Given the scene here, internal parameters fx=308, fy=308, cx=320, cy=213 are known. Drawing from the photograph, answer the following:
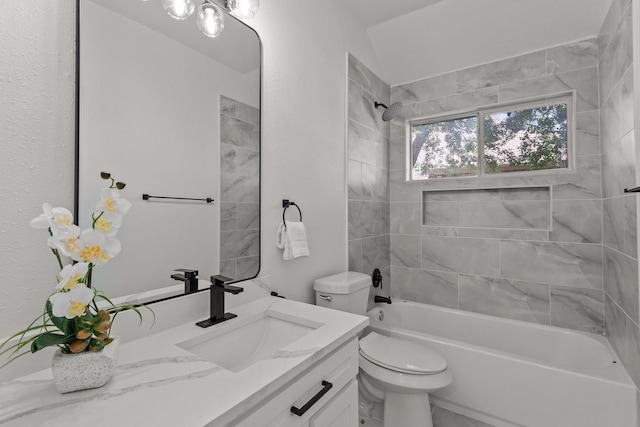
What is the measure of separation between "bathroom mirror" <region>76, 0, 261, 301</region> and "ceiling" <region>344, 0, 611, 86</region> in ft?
4.86

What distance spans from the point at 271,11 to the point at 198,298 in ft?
4.76

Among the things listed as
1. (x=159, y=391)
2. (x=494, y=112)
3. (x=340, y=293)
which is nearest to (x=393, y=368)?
(x=340, y=293)

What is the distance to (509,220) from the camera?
238cm

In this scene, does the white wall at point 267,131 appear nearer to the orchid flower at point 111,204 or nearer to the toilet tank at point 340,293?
the toilet tank at point 340,293

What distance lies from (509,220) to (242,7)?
2287 mm

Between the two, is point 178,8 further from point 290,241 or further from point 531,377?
point 531,377

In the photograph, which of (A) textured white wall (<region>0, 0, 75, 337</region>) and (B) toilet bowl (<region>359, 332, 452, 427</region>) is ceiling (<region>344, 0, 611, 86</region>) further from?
(B) toilet bowl (<region>359, 332, 452, 427</region>)

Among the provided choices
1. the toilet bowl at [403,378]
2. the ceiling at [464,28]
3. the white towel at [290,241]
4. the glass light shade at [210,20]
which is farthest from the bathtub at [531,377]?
the ceiling at [464,28]

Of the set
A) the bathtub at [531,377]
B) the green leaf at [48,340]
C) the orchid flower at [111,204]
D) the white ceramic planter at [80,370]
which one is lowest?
the bathtub at [531,377]

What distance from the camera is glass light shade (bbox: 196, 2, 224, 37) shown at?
1230 millimetres

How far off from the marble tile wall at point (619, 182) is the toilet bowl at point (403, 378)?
91 cm

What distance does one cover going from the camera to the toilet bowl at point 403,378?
159cm

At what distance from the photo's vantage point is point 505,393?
1.71 meters

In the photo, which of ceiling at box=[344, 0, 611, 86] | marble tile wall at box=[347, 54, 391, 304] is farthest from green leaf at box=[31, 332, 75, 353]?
ceiling at box=[344, 0, 611, 86]
